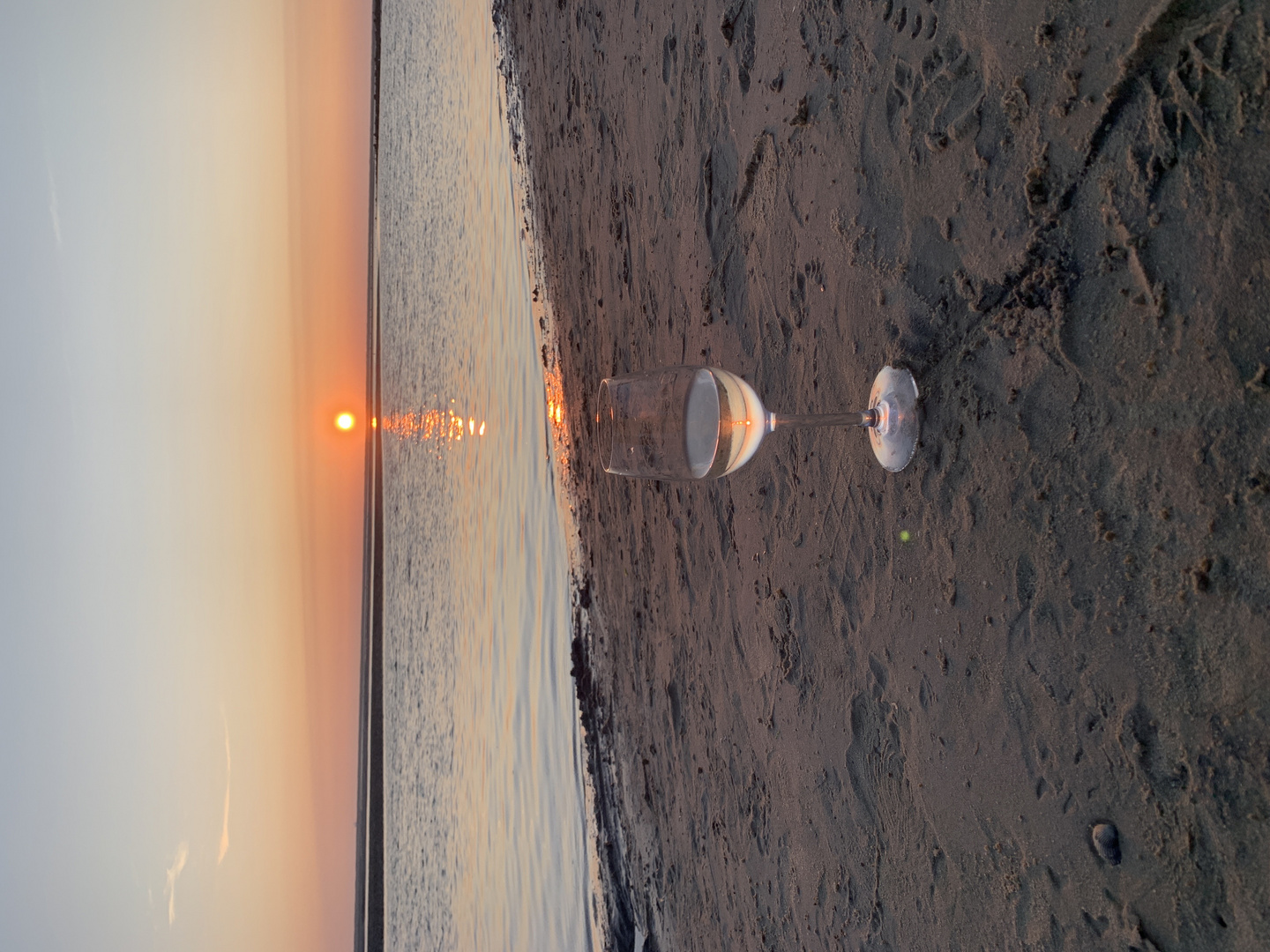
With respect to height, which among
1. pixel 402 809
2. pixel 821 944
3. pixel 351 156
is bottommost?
pixel 402 809

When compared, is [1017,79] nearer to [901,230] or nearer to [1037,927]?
[901,230]

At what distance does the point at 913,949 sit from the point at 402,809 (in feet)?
9.88

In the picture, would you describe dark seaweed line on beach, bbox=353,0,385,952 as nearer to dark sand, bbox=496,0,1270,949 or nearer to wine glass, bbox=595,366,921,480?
dark sand, bbox=496,0,1270,949

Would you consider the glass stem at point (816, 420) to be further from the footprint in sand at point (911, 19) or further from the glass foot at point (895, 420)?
the footprint in sand at point (911, 19)

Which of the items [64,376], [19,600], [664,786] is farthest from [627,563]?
[64,376]

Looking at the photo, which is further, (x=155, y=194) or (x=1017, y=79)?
(x=155, y=194)

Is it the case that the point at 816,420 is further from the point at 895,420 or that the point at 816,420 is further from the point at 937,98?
the point at 937,98

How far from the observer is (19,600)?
257 cm

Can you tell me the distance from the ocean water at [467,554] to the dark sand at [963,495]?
1.50 feet

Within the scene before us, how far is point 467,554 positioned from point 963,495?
225 centimetres

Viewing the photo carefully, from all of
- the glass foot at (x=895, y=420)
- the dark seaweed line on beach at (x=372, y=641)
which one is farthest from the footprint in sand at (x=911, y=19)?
the dark seaweed line on beach at (x=372, y=641)

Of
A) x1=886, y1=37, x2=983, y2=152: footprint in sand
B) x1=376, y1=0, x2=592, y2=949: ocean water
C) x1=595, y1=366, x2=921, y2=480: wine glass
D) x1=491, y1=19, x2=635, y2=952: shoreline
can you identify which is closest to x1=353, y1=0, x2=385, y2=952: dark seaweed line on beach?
x1=376, y1=0, x2=592, y2=949: ocean water

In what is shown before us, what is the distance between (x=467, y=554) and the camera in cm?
304

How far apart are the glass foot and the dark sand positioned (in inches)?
1.1
